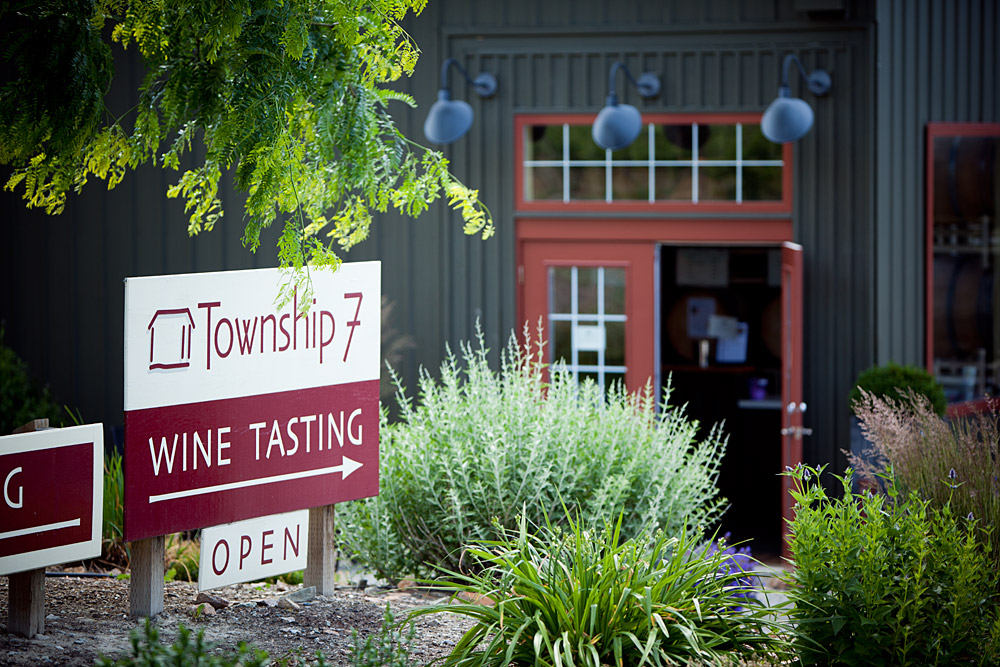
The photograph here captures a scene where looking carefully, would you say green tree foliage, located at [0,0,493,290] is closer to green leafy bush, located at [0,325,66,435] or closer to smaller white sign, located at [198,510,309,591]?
smaller white sign, located at [198,510,309,591]

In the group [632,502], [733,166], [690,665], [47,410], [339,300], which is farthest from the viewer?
[733,166]

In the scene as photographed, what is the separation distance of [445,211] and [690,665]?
5592mm

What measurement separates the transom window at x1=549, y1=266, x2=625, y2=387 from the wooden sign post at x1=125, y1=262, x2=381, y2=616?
13.7ft

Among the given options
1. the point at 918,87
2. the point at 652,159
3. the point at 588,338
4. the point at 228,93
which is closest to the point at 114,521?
the point at 228,93

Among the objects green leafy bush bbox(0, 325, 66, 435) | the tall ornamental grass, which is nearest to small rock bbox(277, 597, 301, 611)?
the tall ornamental grass

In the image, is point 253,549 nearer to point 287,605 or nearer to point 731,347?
point 287,605

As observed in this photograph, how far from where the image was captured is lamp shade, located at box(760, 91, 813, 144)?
7.07m

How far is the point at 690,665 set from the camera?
10.3 ft

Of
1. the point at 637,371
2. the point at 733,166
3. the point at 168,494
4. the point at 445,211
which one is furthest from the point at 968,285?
the point at 168,494

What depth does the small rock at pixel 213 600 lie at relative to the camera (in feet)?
12.3

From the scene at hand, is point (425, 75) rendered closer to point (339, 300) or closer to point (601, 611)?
point (339, 300)

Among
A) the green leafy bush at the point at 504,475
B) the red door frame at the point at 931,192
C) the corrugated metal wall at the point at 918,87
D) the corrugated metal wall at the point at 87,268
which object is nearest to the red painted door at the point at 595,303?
the corrugated metal wall at the point at 918,87

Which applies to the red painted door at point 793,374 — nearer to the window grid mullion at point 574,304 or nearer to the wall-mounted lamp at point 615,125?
the wall-mounted lamp at point 615,125

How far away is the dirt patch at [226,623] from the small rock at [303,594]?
0.07ft
